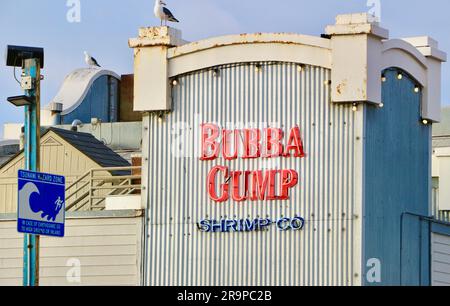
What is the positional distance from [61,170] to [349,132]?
12773mm

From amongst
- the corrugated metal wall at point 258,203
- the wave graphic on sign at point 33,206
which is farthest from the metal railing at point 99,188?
the wave graphic on sign at point 33,206

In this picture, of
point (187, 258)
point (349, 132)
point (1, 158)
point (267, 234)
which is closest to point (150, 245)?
point (187, 258)

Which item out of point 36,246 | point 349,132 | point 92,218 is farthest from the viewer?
point 92,218

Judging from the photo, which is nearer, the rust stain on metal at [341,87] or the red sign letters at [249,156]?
the rust stain on metal at [341,87]

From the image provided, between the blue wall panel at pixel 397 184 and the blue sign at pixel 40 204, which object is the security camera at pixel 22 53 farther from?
the blue wall panel at pixel 397 184

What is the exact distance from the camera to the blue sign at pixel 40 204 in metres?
26.5

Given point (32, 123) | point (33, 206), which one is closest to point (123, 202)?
point (32, 123)

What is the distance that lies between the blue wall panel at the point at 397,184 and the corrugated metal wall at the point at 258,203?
661mm

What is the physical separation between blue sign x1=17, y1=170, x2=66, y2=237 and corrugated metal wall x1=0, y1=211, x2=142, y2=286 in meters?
7.45

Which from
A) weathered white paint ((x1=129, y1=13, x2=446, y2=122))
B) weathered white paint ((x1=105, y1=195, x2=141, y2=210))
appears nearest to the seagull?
weathered white paint ((x1=129, y1=13, x2=446, y2=122))

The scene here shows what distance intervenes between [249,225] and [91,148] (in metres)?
11.6

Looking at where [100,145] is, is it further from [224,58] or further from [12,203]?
[224,58]

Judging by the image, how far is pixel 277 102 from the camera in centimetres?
3341

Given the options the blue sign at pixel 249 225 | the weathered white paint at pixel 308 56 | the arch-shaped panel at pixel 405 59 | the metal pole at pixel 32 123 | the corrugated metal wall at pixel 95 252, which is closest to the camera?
the metal pole at pixel 32 123
